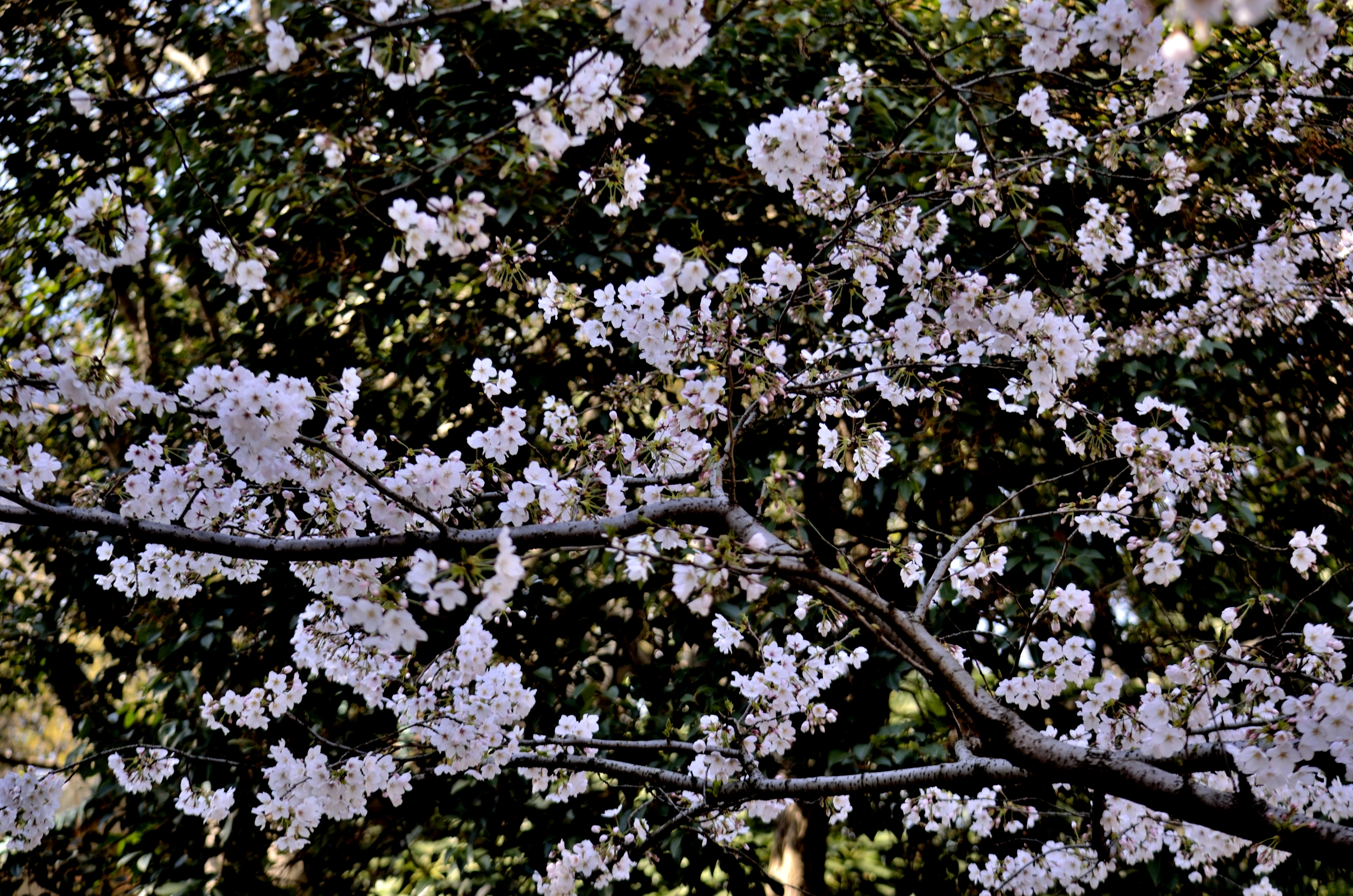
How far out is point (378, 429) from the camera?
3.21 meters

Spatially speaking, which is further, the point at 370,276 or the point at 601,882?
the point at 370,276

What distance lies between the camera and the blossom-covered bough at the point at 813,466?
146 cm

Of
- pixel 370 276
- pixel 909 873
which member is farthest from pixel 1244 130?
pixel 370 276

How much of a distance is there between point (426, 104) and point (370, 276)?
0.72 m

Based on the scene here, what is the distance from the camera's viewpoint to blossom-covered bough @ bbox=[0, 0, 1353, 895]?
57.6 inches

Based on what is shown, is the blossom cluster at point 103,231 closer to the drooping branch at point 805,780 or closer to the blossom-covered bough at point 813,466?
the blossom-covered bough at point 813,466

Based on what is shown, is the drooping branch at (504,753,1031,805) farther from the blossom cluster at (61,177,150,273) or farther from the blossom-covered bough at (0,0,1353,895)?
the blossom cluster at (61,177,150,273)

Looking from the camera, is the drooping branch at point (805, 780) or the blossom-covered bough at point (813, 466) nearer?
the blossom-covered bough at point (813, 466)

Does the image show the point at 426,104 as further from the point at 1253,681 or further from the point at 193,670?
the point at 1253,681

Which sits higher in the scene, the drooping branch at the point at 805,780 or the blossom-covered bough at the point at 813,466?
the blossom-covered bough at the point at 813,466

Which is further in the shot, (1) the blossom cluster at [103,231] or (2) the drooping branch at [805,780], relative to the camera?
(2) the drooping branch at [805,780]

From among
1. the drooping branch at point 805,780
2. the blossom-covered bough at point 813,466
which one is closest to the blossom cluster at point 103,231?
the blossom-covered bough at point 813,466

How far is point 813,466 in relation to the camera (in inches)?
116

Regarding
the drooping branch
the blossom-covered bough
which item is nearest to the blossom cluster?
the blossom-covered bough
